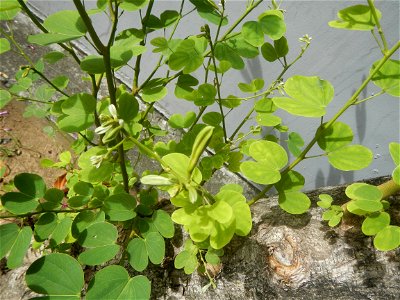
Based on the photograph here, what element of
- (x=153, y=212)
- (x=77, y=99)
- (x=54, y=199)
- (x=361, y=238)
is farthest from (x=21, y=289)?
(x=361, y=238)

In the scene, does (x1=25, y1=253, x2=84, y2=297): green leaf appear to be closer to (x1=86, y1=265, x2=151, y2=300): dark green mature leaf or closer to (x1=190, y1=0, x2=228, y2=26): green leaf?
(x1=86, y1=265, x2=151, y2=300): dark green mature leaf

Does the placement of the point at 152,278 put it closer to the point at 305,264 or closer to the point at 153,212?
the point at 153,212

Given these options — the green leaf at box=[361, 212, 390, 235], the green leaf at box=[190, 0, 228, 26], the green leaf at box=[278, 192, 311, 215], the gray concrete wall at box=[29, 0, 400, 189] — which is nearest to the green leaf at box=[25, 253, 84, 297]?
the green leaf at box=[278, 192, 311, 215]

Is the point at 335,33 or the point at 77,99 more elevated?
the point at 335,33

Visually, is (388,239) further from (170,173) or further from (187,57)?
(187,57)

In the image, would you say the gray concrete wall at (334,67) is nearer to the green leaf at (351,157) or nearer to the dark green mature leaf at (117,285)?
the green leaf at (351,157)
